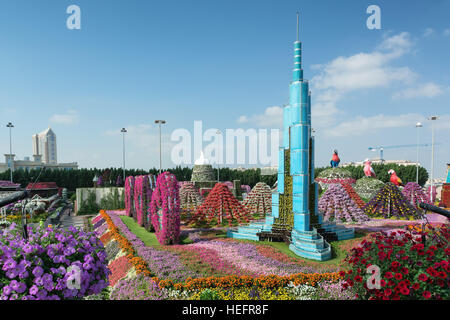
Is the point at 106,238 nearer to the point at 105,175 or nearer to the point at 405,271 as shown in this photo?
the point at 405,271

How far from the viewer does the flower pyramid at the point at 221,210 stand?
1649 centimetres

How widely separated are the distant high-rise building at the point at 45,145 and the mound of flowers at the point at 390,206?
478 ft

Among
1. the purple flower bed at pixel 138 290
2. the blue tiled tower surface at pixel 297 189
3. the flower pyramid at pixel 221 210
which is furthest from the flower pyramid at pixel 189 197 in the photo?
→ the purple flower bed at pixel 138 290

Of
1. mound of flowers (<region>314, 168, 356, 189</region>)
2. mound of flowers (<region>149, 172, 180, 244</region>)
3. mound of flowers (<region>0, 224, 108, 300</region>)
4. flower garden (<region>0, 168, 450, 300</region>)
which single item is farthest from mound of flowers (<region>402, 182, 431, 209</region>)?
mound of flowers (<region>0, 224, 108, 300</region>)

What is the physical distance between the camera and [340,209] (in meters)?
18.3

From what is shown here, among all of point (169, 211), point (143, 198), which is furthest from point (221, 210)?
point (169, 211)

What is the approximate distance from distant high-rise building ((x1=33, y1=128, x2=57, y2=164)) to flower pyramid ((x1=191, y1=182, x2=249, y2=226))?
140 meters

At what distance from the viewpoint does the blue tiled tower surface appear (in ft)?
41.4

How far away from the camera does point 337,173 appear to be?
35.8 m

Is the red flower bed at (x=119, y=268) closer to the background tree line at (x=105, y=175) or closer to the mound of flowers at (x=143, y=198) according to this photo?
the mound of flowers at (x=143, y=198)

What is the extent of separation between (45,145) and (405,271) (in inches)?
6555

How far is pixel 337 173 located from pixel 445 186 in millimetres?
12210

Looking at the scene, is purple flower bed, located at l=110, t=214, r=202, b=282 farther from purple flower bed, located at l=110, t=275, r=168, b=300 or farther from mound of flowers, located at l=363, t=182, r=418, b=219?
mound of flowers, located at l=363, t=182, r=418, b=219
